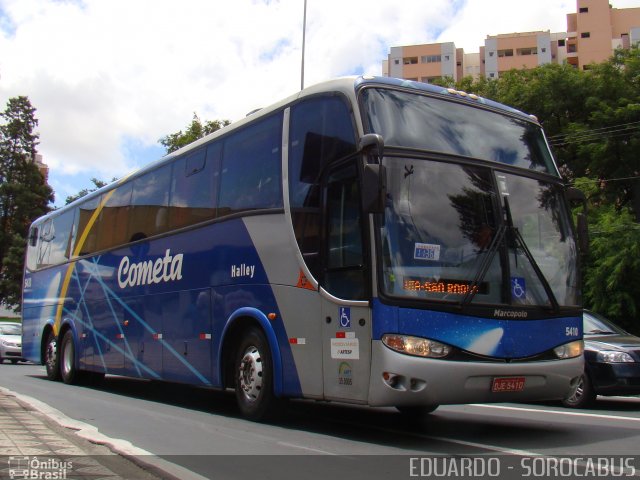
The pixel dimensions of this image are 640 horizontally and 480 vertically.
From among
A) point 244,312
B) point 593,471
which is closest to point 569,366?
point 593,471

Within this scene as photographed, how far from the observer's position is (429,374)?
6.40m

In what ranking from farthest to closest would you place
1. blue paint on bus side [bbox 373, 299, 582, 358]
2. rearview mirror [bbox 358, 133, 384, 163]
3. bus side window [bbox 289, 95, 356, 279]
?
bus side window [bbox 289, 95, 356, 279], rearview mirror [bbox 358, 133, 384, 163], blue paint on bus side [bbox 373, 299, 582, 358]

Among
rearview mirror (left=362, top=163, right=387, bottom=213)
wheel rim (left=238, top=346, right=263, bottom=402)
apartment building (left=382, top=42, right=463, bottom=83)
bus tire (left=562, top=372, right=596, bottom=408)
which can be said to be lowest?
bus tire (left=562, top=372, right=596, bottom=408)

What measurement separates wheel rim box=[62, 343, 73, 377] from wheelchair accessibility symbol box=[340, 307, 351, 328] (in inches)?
393

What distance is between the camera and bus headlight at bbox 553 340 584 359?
7270 millimetres

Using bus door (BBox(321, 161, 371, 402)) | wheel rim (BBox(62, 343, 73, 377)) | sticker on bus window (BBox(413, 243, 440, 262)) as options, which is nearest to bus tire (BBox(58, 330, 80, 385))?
wheel rim (BBox(62, 343, 73, 377))

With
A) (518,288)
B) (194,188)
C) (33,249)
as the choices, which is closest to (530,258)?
(518,288)

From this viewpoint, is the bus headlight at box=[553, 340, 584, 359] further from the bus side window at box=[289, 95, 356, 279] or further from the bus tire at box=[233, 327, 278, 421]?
the bus tire at box=[233, 327, 278, 421]

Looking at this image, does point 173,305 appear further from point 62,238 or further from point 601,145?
point 601,145

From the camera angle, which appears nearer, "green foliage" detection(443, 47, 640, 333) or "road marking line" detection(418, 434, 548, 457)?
"road marking line" detection(418, 434, 548, 457)

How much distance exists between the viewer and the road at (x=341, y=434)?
604 centimetres

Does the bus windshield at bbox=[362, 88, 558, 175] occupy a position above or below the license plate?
above

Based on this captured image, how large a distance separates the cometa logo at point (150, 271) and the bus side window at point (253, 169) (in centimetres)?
156

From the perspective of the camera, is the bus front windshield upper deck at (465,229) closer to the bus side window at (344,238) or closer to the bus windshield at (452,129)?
the bus windshield at (452,129)
